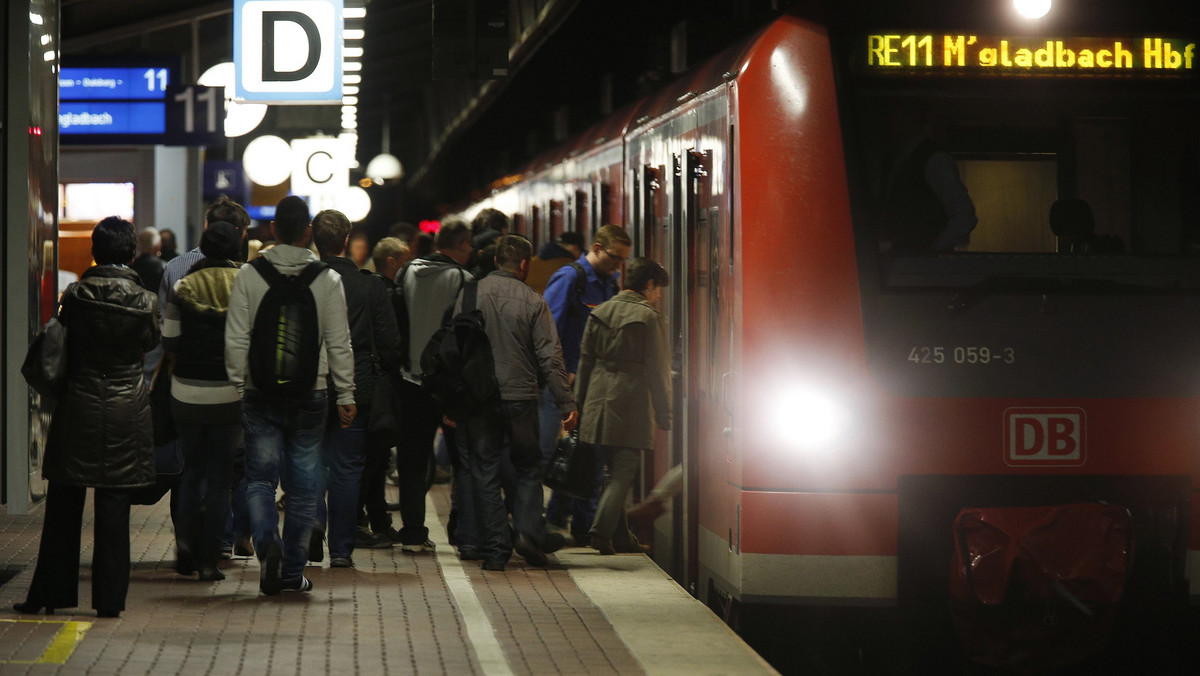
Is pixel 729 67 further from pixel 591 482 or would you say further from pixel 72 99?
pixel 72 99

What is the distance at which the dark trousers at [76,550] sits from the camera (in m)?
7.25

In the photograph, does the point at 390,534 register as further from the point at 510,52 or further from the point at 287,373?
the point at 510,52

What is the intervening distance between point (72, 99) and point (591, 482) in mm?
8686

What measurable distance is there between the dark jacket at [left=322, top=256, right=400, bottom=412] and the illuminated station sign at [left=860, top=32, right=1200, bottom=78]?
319 cm

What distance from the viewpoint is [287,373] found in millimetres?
7809

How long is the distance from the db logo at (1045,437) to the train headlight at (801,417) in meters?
0.71

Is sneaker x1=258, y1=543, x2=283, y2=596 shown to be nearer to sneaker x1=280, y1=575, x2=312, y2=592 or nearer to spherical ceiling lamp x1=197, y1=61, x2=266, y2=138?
sneaker x1=280, y1=575, x2=312, y2=592

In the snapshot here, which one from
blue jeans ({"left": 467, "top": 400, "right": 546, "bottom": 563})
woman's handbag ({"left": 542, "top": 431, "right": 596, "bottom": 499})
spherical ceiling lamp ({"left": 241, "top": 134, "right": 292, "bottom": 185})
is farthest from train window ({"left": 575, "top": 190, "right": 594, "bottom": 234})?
spherical ceiling lamp ({"left": 241, "top": 134, "right": 292, "bottom": 185})

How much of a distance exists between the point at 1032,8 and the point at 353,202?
678 inches

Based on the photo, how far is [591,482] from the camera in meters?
10.0

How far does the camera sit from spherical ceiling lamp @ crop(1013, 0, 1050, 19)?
712 cm

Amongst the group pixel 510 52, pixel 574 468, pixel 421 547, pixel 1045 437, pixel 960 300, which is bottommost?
pixel 421 547

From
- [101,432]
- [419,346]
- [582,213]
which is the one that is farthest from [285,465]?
[582,213]

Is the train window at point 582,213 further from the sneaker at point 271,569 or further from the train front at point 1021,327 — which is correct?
the train front at point 1021,327
